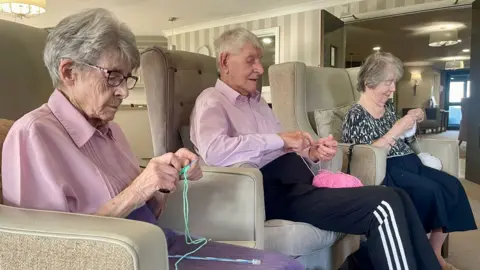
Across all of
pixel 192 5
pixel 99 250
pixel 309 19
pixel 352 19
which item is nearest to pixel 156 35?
pixel 192 5

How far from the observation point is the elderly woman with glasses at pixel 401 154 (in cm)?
178

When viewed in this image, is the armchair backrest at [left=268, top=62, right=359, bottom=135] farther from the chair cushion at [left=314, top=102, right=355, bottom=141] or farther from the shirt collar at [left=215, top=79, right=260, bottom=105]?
the shirt collar at [left=215, top=79, right=260, bottom=105]

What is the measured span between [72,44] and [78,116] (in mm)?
154

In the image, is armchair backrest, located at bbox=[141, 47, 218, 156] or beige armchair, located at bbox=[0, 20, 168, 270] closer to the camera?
beige armchair, located at bbox=[0, 20, 168, 270]

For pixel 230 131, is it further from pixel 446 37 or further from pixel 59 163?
pixel 446 37

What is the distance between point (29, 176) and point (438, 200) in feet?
5.33

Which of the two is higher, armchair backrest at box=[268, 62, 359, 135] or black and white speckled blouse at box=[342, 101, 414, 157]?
armchair backrest at box=[268, 62, 359, 135]

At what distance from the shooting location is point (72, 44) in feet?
2.80

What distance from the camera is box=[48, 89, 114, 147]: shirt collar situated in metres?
0.84

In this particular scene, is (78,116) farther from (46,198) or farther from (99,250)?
(99,250)

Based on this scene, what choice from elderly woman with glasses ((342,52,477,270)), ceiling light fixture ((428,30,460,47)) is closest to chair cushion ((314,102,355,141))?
elderly woman with glasses ((342,52,477,270))

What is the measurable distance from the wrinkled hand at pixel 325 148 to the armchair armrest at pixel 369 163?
218mm

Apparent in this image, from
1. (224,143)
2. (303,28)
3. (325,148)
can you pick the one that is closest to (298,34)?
(303,28)

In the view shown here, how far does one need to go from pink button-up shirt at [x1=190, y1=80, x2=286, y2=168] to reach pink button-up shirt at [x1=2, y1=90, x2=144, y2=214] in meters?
0.47
